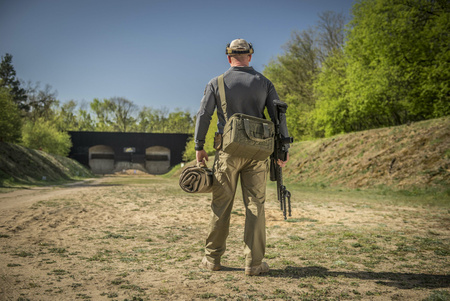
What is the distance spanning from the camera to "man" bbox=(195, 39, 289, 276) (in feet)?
11.5

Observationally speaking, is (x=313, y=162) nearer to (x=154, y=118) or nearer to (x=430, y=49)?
(x=430, y=49)

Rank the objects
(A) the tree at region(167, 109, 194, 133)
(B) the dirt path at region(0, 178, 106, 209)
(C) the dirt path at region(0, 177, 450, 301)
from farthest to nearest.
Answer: (A) the tree at region(167, 109, 194, 133) → (B) the dirt path at region(0, 178, 106, 209) → (C) the dirt path at region(0, 177, 450, 301)

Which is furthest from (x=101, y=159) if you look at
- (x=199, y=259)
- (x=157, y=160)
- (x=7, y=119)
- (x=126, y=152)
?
(x=199, y=259)

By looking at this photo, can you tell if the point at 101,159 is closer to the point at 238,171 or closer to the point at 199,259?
the point at 199,259

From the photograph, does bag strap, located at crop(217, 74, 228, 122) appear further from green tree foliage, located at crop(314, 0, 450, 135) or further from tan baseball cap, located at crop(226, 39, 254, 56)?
green tree foliage, located at crop(314, 0, 450, 135)

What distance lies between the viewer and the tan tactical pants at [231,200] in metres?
3.52

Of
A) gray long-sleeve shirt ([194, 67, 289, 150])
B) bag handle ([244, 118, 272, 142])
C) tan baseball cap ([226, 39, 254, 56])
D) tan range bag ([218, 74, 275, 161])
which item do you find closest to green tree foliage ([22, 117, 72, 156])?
gray long-sleeve shirt ([194, 67, 289, 150])

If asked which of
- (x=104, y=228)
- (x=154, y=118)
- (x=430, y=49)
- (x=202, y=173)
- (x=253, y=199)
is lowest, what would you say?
(x=104, y=228)

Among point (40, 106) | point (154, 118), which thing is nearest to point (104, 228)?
point (40, 106)

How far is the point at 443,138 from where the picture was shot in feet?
47.6

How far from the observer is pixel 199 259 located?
4.15 meters

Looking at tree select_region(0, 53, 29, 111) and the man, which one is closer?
the man

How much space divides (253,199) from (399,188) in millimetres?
12255

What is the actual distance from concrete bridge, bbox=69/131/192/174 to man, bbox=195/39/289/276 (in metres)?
56.9
